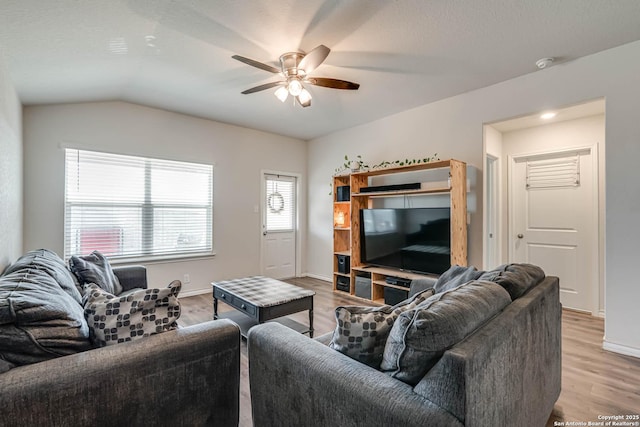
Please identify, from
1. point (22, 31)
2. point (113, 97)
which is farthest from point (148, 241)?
point (22, 31)

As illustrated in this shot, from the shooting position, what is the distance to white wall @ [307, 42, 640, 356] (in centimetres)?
254

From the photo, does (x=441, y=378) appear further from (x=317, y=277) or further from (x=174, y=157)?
(x=317, y=277)

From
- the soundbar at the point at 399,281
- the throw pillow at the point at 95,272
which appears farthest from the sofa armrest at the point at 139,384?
the soundbar at the point at 399,281

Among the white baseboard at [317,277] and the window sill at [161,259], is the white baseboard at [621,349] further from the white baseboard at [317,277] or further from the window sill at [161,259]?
the window sill at [161,259]

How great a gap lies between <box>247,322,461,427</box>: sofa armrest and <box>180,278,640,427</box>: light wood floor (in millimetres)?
588

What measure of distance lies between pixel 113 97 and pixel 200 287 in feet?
8.97

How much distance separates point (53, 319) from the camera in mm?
1199

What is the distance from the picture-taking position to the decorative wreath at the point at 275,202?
17.6 feet

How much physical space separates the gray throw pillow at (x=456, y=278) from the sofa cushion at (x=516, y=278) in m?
0.16

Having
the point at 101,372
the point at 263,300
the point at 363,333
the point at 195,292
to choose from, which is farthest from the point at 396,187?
the point at 101,372

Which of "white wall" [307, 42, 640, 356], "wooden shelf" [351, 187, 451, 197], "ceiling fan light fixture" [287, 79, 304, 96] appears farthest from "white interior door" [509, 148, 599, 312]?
"ceiling fan light fixture" [287, 79, 304, 96]

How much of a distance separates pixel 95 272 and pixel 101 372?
178 centimetres

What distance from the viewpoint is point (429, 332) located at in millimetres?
993

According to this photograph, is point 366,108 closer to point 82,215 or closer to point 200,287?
point 200,287
